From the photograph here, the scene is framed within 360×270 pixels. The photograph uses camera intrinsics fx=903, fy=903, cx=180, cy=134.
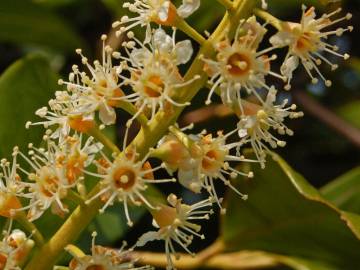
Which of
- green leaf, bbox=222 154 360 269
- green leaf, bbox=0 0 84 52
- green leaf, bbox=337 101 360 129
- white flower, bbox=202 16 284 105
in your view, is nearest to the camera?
white flower, bbox=202 16 284 105

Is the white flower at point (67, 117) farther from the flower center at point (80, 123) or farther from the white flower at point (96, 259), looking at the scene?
the white flower at point (96, 259)

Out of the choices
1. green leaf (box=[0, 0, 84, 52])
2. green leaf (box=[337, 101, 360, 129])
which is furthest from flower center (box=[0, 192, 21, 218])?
green leaf (box=[337, 101, 360, 129])

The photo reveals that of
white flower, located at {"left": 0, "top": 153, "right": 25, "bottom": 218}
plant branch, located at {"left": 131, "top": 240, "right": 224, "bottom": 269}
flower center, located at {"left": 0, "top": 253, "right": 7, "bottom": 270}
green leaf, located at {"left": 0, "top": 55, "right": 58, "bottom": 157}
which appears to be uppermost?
green leaf, located at {"left": 0, "top": 55, "right": 58, "bottom": 157}

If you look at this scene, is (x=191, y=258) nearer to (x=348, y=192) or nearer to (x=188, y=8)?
(x=348, y=192)

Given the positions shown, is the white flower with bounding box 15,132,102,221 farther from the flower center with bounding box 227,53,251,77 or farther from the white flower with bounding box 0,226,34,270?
the flower center with bounding box 227,53,251,77

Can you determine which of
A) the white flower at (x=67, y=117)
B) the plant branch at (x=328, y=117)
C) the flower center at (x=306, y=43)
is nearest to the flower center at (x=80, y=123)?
the white flower at (x=67, y=117)

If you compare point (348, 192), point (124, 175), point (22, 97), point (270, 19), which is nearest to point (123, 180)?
point (124, 175)

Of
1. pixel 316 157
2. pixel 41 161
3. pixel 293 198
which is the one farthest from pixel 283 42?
pixel 316 157
